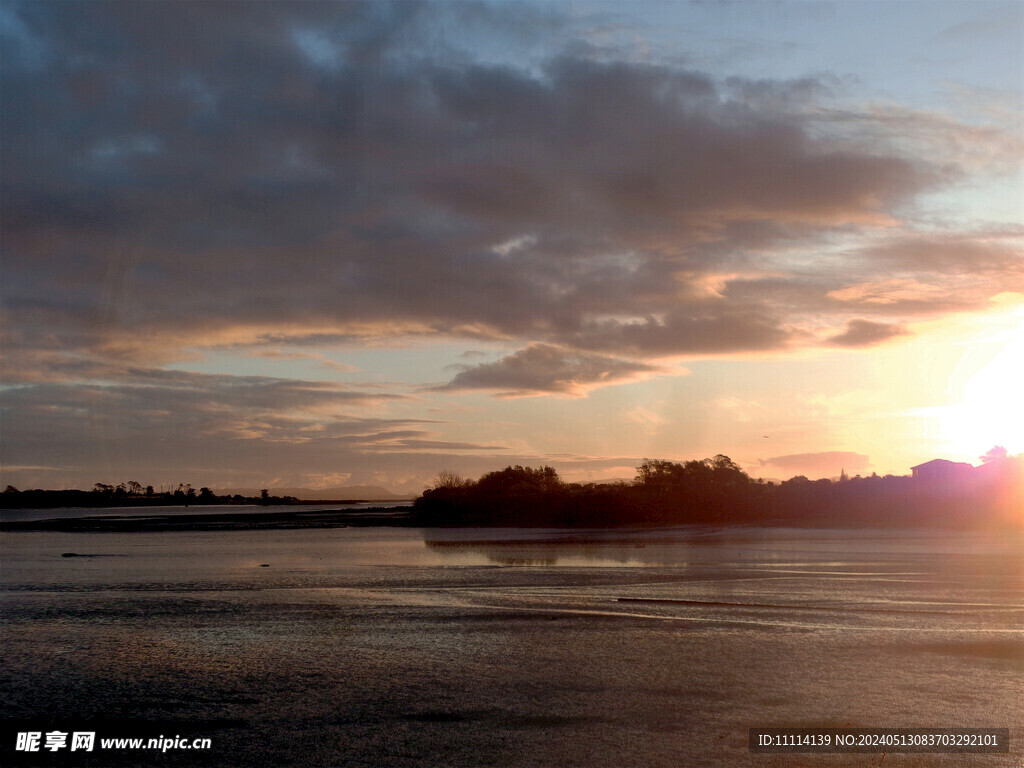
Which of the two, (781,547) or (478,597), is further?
(781,547)

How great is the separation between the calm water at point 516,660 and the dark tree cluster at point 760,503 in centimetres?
5670

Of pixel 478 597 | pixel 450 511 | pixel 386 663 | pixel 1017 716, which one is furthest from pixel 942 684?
pixel 450 511

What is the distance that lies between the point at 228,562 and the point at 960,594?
28253 mm

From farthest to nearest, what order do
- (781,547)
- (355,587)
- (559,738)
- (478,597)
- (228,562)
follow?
(781,547) < (228,562) < (355,587) < (478,597) < (559,738)

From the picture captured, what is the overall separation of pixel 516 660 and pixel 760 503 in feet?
288

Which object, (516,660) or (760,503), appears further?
(760,503)

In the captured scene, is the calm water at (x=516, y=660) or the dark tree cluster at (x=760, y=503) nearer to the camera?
the calm water at (x=516, y=660)

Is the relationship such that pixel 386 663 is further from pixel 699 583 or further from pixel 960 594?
pixel 960 594

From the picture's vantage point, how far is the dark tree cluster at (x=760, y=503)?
8719 centimetres

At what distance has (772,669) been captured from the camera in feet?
50.6

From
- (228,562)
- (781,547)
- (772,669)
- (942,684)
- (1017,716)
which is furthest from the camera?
(781,547)

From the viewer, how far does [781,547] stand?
153 ft

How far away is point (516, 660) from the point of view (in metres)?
16.3

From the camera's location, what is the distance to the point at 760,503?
99438 mm
